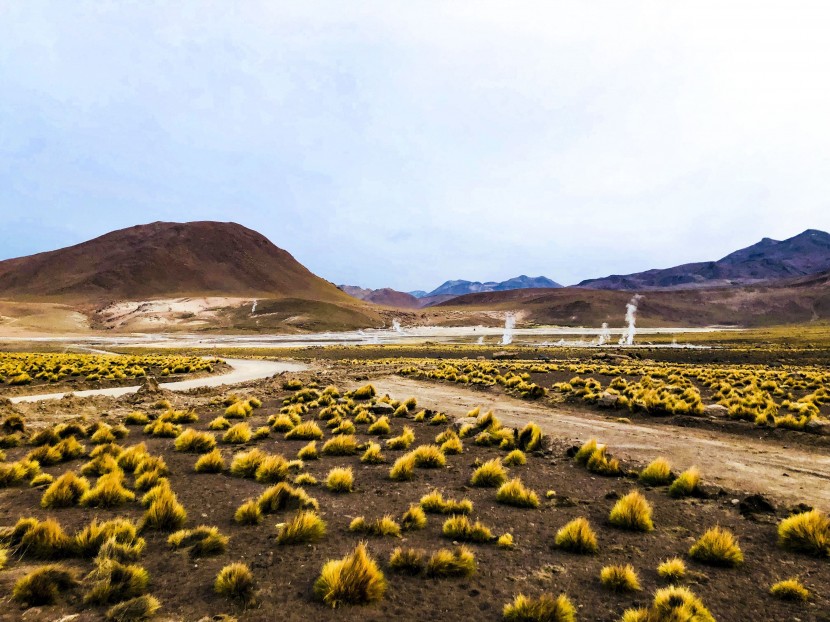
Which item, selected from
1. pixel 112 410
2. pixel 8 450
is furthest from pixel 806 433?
pixel 112 410

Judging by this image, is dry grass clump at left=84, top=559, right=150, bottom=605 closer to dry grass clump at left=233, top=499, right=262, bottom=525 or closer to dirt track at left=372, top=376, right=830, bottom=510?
dry grass clump at left=233, top=499, right=262, bottom=525

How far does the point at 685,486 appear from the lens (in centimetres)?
893

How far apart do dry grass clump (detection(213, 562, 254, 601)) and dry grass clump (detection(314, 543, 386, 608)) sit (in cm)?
80

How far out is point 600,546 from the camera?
266 inches

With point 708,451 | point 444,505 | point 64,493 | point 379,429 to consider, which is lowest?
point 708,451

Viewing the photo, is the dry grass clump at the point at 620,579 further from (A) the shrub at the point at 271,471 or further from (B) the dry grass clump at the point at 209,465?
(B) the dry grass clump at the point at 209,465

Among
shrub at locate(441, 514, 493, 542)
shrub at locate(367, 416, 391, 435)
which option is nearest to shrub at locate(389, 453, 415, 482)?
shrub at locate(441, 514, 493, 542)

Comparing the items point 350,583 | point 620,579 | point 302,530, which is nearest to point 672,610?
point 620,579

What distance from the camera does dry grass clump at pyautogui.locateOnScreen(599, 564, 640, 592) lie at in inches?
214

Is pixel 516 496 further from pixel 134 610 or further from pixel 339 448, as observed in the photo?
pixel 134 610

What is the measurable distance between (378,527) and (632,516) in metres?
4.26

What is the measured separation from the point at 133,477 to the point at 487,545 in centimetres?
778

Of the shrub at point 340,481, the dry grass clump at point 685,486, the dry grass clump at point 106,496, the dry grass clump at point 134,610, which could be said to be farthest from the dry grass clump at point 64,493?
the dry grass clump at point 685,486

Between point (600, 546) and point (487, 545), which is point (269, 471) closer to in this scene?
point (487, 545)
